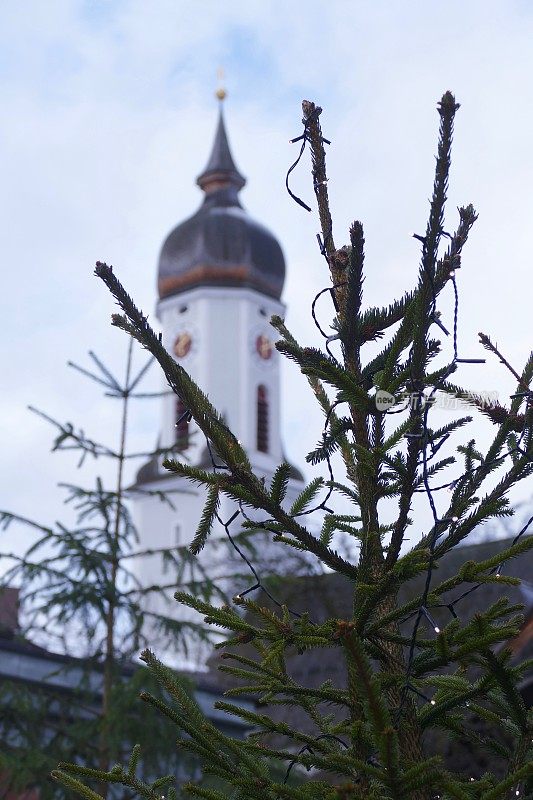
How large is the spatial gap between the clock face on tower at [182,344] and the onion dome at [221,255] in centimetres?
228

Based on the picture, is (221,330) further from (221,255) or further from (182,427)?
(182,427)

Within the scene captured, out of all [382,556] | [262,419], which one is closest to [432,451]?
[382,556]

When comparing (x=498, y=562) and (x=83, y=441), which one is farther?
(x=83, y=441)

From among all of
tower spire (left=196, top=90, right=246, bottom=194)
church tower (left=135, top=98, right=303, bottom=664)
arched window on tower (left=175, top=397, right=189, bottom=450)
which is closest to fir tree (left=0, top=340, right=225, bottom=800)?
arched window on tower (left=175, top=397, right=189, bottom=450)

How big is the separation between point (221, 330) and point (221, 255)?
3448 millimetres

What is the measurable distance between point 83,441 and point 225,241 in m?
45.6

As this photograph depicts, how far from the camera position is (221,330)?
54.9 meters

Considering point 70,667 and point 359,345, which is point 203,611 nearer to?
point 359,345

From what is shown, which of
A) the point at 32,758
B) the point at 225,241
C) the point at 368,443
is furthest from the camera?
the point at 225,241

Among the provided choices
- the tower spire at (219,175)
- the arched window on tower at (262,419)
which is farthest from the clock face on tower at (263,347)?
the tower spire at (219,175)

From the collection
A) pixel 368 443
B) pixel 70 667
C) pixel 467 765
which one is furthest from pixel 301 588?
pixel 368 443

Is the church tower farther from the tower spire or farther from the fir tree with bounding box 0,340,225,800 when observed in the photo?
the fir tree with bounding box 0,340,225,800

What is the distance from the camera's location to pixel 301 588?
80.1ft

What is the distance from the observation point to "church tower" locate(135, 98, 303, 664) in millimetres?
54281
